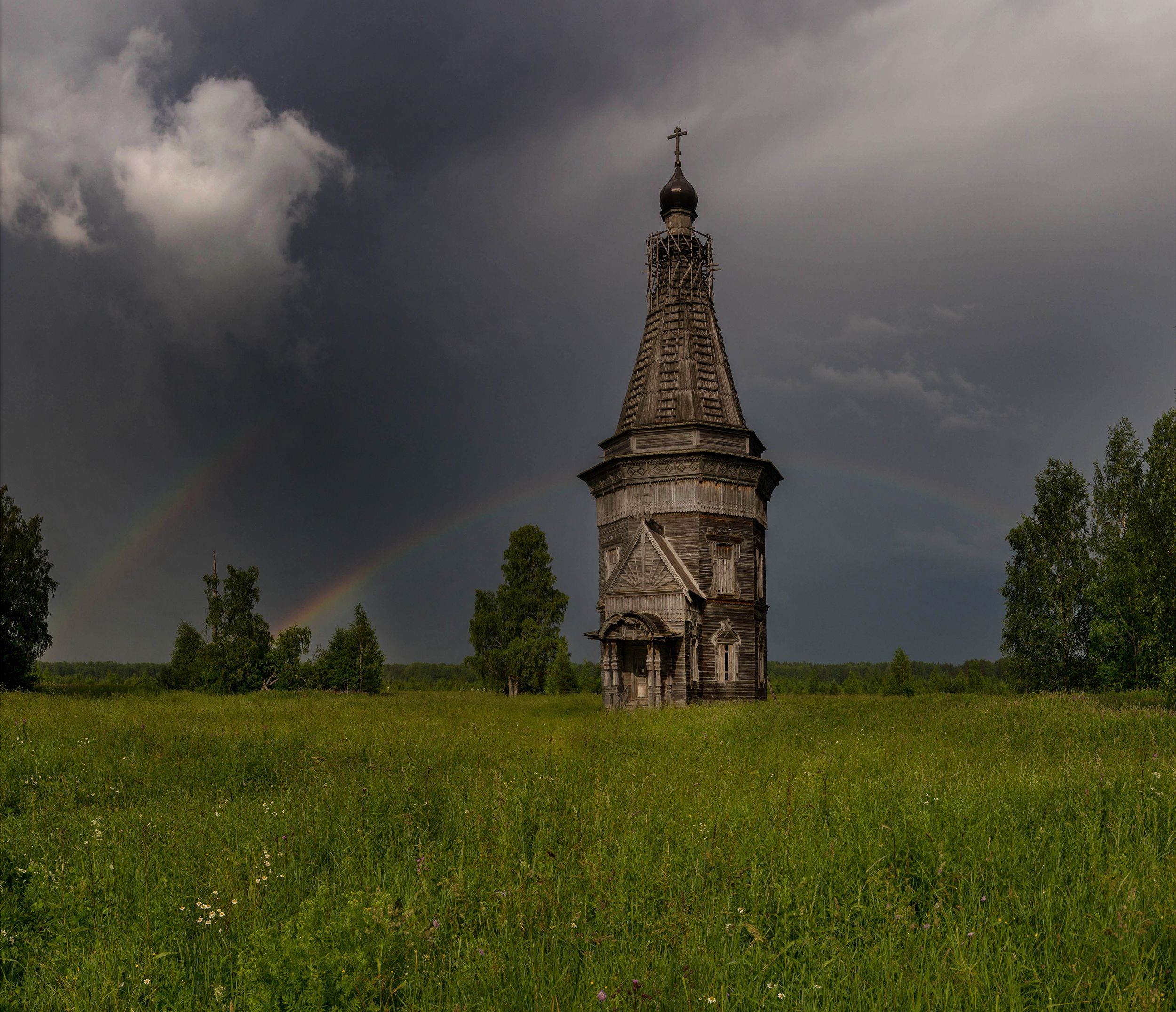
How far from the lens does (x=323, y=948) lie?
361cm

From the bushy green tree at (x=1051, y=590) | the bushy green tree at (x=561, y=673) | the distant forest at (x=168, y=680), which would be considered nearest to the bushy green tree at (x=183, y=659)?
the distant forest at (x=168, y=680)

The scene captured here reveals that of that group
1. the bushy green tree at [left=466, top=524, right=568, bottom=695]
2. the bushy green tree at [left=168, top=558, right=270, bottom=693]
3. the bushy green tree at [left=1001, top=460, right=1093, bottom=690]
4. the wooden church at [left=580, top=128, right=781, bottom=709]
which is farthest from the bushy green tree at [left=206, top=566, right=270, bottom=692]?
the bushy green tree at [left=1001, top=460, right=1093, bottom=690]

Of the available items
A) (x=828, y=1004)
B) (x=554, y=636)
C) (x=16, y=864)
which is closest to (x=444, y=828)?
(x=16, y=864)

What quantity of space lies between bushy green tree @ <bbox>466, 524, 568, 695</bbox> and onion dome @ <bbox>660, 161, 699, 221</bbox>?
20734 mm

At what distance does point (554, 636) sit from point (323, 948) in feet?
141

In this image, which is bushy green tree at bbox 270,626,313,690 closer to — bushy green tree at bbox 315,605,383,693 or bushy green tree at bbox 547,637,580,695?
bushy green tree at bbox 315,605,383,693

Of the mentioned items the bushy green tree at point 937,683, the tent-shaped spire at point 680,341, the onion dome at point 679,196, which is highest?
the onion dome at point 679,196

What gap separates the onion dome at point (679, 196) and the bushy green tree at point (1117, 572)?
24270 millimetres

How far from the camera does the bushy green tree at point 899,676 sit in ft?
235

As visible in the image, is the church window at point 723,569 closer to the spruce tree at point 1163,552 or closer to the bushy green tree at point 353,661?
the spruce tree at point 1163,552

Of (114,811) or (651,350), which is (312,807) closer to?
(114,811)

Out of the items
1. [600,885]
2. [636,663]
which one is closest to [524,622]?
[636,663]

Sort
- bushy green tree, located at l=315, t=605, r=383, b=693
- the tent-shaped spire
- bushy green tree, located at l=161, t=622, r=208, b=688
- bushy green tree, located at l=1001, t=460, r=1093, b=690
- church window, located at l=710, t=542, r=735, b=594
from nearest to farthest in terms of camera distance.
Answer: church window, located at l=710, t=542, r=735, b=594, the tent-shaped spire, bushy green tree, located at l=1001, t=460, r=1093, b=690, bushy green tree, located at l=315, t=605, r=383, b=693, bushy green tree, located at l=161, t=622, r=208, b=688

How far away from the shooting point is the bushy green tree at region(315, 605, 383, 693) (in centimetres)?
4522
